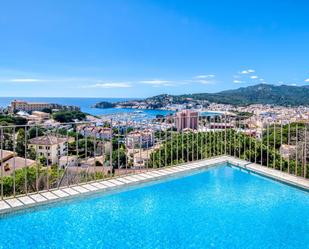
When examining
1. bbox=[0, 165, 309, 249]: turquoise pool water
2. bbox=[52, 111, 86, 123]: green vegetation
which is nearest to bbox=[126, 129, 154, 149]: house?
bbox=[0, 165, 309, 249]: turquoise pool water

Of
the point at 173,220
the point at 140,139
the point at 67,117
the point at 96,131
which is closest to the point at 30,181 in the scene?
the point at 96,131

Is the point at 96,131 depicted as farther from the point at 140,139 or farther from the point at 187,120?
the point at 187,120

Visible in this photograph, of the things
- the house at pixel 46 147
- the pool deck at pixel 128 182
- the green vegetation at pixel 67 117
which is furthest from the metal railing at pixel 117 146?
the green vegetation at pixel 67 117

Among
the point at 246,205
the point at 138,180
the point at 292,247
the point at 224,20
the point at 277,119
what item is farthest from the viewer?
the point at 224,20

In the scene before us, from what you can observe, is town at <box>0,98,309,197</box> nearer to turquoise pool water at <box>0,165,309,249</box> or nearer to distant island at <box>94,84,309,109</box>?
turquoise pool water at <box>0,165,309,249</box>

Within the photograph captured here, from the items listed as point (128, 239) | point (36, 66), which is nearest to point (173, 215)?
point (128, 239)

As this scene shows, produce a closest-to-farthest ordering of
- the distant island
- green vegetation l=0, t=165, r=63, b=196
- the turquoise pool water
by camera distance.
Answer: the turquoise pool water
green vegetation l=0, t=165, r=63, b=196
the distant island

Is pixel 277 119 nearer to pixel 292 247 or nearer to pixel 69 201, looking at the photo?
pixel 292 247

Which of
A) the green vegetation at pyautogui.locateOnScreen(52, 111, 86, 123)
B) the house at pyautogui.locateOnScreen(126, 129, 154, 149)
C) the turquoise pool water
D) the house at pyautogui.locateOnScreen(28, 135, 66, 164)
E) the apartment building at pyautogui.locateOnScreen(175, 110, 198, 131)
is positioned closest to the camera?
the turquoise pool water
